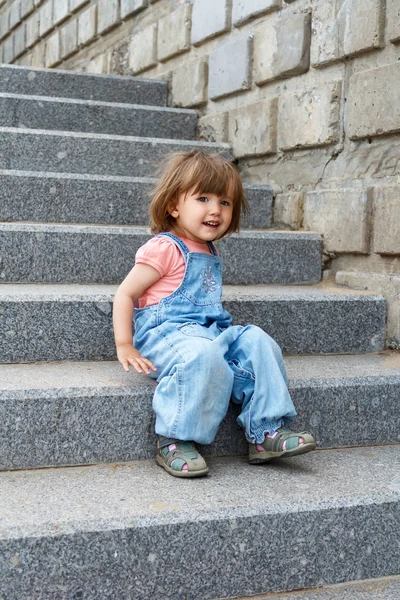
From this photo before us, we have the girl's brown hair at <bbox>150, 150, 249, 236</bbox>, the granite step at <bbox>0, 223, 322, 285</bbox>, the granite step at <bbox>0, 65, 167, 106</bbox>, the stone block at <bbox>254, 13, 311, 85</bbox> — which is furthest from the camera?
the granite step at <bbox>0, 65, 167, 106</bbox>

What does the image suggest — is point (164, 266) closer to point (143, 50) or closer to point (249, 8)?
point (249, 8)

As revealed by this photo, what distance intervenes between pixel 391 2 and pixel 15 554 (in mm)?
2398

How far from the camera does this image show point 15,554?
1.51m

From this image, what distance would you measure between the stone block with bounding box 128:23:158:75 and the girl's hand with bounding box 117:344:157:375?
3520mm

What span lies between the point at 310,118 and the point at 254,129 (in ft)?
1.73

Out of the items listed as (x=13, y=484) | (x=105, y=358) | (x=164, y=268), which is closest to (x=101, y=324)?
(x=105, y=358)

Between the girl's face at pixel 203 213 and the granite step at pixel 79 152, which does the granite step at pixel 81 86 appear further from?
the girl's face at pixel 203 213

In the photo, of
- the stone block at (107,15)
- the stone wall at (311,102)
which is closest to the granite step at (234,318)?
the stone wall at (311,102)

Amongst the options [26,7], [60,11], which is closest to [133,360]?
[60,11]

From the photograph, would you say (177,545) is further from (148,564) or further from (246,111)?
(246,111)

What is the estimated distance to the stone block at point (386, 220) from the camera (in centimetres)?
279

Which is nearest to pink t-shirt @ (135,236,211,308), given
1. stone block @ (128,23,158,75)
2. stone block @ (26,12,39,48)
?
stone block @ (128,23,158,75)

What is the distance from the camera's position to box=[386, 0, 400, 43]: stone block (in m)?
2.77

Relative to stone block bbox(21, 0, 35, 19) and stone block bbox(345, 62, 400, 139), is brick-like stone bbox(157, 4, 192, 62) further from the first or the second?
stone block bbox(21, 0, 35, 19)
